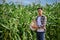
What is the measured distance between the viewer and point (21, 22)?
332 inches

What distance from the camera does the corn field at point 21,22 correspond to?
8055 millimetres

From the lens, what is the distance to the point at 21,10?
8.95m

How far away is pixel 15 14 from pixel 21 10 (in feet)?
1.54

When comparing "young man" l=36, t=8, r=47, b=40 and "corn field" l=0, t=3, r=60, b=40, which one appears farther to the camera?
"corn field" l=0, t=3, r=60, b=40

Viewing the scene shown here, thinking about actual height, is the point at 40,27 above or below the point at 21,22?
below

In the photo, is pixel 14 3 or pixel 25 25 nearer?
pixel 25 25

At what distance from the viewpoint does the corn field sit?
8.05 meters

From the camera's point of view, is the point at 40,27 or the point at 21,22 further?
the point at 21,22

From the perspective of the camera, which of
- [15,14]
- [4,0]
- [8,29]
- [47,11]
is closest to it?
[8,29]

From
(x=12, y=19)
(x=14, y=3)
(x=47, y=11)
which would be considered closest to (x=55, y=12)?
(x=47, y=11)

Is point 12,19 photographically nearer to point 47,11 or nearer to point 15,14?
point 15,14

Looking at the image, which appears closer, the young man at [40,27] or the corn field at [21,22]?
the young man at [40,27]

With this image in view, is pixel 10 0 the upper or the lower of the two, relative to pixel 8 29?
upper

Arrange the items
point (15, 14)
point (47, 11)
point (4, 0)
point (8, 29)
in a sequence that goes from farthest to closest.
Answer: point (47, 11)
point (4, 0)
point (15, 14)
point (8, 29)
